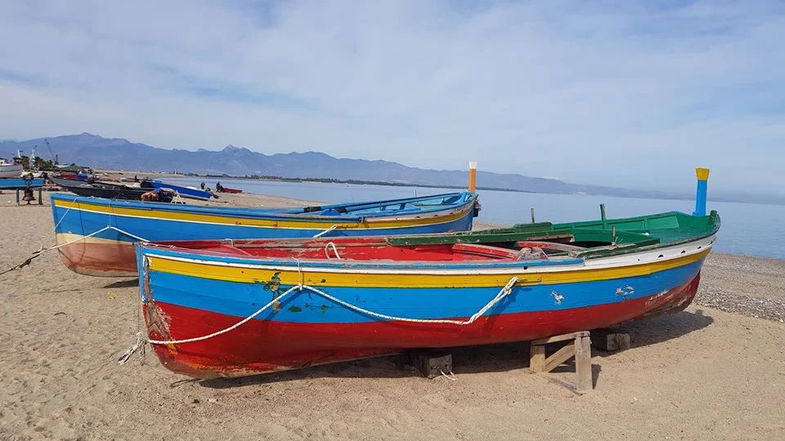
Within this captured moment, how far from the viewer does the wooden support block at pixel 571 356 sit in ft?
17.0

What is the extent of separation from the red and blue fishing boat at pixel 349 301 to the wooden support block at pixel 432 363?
0.32 metres

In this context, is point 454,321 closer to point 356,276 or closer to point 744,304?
point 356,276

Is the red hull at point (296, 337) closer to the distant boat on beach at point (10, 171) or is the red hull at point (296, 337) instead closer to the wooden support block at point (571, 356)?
the wooden support block at point (571, 356)

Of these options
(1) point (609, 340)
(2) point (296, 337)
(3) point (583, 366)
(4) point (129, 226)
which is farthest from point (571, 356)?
(4) point (129, 226)

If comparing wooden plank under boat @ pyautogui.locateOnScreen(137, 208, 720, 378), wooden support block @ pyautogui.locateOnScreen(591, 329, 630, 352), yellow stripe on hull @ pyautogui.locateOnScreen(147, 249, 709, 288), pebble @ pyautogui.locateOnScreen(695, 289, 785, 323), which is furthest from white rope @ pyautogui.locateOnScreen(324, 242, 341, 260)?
pebble @ pyautogui.locateOnScreen(695, 289, 785, 323)

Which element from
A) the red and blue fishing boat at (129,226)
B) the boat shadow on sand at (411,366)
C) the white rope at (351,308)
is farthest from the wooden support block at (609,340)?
the red and blue fishing boat at (129,226)

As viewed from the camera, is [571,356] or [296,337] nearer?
[296,337]

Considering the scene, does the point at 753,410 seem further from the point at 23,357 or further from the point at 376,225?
the point at 23,357

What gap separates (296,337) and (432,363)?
5.01 feet

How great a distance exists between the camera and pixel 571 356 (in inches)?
218

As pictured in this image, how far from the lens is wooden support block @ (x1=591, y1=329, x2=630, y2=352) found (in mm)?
6320

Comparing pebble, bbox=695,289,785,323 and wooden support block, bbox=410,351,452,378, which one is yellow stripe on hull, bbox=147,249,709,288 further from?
pebble, bbox=695,289,785,323

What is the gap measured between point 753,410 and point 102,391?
21.1 feet

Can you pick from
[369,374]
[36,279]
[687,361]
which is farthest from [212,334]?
[36,279]
